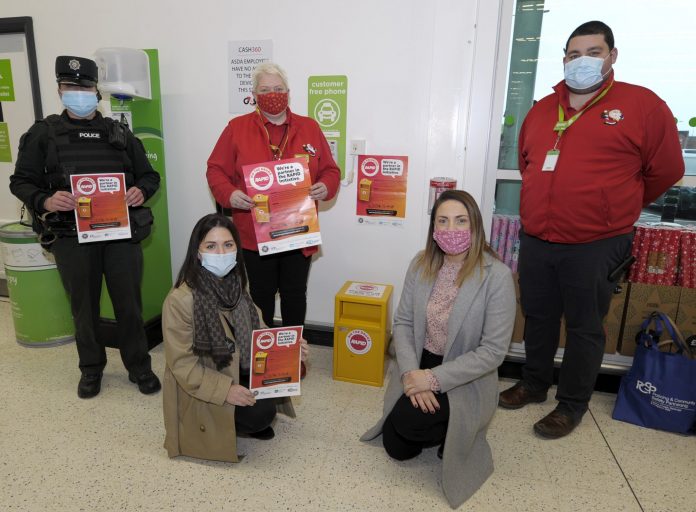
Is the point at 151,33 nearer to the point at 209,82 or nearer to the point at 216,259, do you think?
the point at 209,82

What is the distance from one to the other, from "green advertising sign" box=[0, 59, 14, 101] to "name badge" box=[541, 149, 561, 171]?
396cm

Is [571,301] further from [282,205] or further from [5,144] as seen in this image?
[5,144]

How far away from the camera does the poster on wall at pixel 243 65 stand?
2.95 m

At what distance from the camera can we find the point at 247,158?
240 centimetres

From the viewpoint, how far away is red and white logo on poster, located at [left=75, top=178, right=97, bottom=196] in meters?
2.24

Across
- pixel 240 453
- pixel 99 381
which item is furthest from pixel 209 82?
pixel 240 453

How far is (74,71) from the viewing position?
2.18 metres

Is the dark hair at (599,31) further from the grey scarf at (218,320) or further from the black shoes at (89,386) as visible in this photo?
the black shoes at (89,386)

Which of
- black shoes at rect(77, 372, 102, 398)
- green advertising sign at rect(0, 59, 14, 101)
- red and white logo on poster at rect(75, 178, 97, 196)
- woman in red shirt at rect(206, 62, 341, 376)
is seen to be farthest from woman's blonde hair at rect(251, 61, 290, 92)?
green advertising sign at rect(0, 59, 14, 101)

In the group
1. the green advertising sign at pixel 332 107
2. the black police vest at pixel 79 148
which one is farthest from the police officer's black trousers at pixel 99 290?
the green advertising sign at pixel 332 107

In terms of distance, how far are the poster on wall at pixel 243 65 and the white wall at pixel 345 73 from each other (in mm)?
50

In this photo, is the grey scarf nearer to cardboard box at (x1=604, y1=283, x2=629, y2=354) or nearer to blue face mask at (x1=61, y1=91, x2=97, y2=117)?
blue face mask at (x1=61, y1=91, x2=97, y2=117)

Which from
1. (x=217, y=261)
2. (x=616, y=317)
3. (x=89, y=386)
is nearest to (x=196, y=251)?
(x=217, y=261)

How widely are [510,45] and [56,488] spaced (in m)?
3.13
